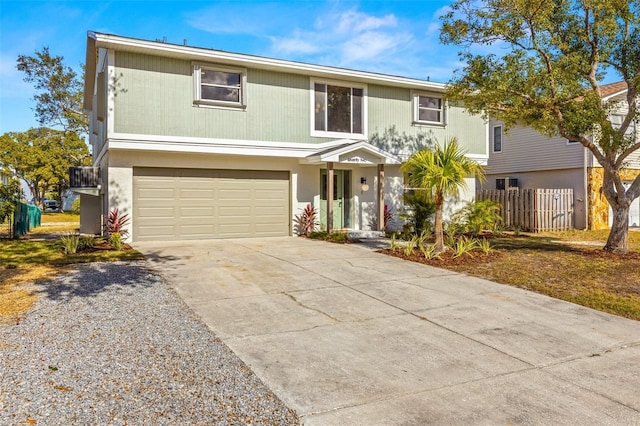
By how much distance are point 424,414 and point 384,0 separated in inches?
524

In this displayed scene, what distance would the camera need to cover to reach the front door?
15.6 meters

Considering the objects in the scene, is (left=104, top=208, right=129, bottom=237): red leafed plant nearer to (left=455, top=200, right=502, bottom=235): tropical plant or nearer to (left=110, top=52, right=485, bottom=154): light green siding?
(left=110, top=52, right=485, bottom=154): light green siding

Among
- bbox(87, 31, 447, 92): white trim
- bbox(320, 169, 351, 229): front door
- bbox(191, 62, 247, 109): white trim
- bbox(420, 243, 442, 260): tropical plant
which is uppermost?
bbox(87, 31, 447, 92): white trim

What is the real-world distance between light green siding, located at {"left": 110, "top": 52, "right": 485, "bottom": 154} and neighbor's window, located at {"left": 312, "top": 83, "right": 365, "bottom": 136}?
0.32 meters

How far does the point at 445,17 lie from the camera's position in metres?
11.8

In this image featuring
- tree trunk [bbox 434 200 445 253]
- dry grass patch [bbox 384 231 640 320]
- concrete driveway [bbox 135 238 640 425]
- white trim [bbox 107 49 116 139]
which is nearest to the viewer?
concrete driveway [bbox 135 238 640 425]

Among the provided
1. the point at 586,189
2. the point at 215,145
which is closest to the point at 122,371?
the point at 215,145

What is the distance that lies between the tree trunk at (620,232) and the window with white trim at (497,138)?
40.1 feet

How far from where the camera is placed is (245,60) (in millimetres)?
13453

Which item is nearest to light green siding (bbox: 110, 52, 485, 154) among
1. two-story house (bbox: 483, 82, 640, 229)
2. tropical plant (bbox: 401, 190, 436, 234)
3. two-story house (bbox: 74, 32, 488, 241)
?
two-story house (bbox: 74, 32, 488, 241)

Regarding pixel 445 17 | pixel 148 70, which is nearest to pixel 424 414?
pixel 445 17

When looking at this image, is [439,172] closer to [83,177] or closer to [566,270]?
[566,270]

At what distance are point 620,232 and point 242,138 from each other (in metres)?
10.4

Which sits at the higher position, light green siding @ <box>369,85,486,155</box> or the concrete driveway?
light green siding @ <box>369,85,486,155</box>
